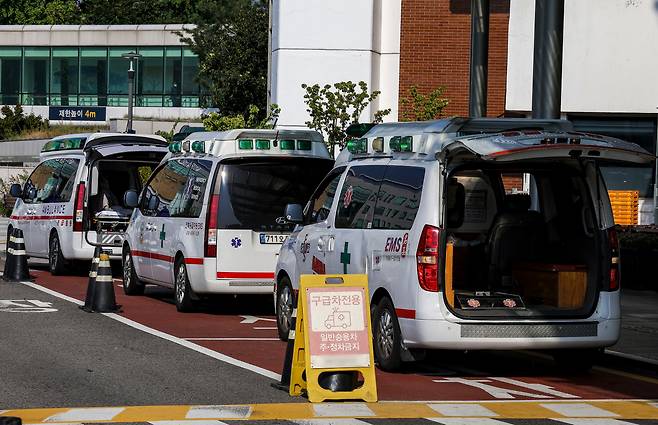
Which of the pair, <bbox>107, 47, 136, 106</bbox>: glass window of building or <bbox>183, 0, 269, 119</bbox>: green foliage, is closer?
<bbox>183, 0, 269, 119</bbox>: green foliage

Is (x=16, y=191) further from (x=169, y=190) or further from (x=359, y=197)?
(x=359, y=197)

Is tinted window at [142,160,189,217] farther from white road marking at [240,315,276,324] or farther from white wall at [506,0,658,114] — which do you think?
white wall at [506,0,658,114]

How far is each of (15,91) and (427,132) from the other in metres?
78.8

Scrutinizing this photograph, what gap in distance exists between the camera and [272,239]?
18.3 m

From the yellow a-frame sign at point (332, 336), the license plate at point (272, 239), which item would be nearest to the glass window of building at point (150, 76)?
the license plate at point (272, 239)

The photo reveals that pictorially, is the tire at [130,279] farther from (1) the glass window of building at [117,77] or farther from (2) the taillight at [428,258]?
(1) the glass window of building at [117,77]

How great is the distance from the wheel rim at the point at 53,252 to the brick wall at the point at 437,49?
37.8 feet

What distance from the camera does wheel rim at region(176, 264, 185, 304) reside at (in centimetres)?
1902

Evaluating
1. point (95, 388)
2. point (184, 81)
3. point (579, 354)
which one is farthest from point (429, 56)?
point (184, 81)

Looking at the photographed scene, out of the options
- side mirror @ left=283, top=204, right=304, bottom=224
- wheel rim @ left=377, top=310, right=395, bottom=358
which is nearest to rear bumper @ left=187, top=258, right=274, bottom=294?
side mirror @ left=283, top=204, right=304, bottom=224

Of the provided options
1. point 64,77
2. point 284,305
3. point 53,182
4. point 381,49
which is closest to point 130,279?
point 53,182

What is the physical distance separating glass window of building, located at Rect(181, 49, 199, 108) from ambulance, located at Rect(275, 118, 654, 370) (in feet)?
236

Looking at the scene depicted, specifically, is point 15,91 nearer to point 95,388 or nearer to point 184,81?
point 184,81

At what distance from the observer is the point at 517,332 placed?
12844mm
